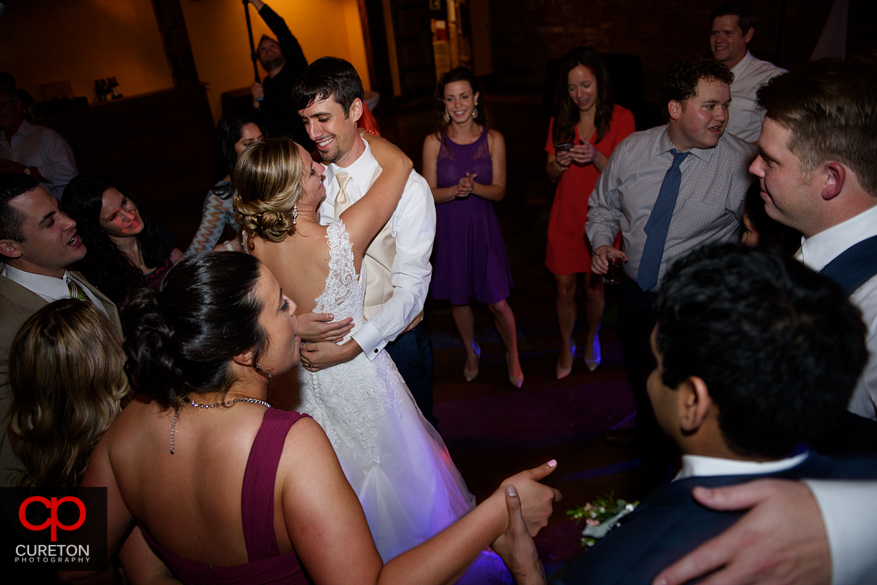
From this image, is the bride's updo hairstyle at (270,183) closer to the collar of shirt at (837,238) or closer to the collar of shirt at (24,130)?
the collar of shirt at (837,238)

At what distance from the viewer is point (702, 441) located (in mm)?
887

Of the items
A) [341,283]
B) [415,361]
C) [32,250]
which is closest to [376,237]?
[341,283]

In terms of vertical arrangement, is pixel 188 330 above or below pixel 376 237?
above

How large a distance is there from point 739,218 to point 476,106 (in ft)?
5.12

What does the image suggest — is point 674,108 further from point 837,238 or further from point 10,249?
point 10,249

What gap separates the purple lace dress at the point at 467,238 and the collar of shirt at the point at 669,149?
1032mm

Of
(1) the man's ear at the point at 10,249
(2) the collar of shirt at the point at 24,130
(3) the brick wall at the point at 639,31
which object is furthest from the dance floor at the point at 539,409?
(3) the brick wall at the point at 639,31

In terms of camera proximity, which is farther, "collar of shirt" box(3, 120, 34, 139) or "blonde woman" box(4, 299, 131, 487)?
"collar of shirt" box(3, 120, 34, 139)

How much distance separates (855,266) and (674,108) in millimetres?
1149

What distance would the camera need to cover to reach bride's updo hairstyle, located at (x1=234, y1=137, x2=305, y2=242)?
5.54ft

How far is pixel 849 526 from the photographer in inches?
31.5

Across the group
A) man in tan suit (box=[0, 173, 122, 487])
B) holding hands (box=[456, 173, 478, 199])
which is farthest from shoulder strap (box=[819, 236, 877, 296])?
man in tan suit (box=[0, 173, 122, 487])

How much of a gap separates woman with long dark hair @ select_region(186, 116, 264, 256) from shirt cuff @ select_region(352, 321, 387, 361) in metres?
1.22

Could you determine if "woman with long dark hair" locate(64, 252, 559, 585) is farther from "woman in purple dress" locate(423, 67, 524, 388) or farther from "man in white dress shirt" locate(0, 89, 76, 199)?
"man in white dress shirt" locate(0, 89, 76, 199)
